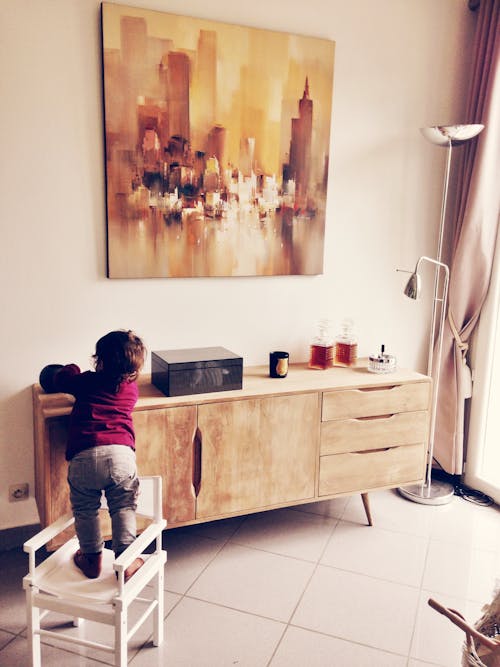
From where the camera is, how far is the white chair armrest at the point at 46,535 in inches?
67.9

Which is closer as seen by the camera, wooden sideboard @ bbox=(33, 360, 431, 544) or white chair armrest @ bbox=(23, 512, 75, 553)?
white chair armrest @ bbox=(23, 512, 75, 553)

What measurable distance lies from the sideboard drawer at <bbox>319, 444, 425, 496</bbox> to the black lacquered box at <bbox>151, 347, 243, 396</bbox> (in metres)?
0.56

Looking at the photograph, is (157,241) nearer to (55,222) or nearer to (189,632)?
(55,222)

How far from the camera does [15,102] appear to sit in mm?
2246

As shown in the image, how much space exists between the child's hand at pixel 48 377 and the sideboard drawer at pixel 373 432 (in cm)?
108

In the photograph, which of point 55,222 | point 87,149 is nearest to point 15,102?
point 87,149

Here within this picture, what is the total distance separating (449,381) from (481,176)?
1039mm

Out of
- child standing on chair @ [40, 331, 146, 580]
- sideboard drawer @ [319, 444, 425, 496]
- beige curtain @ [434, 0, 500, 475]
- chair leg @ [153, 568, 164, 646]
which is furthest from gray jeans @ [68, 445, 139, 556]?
beige curtain @ [434, 0, 500, 475]

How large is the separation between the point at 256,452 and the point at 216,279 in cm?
77

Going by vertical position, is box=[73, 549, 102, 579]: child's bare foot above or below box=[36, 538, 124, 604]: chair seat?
above

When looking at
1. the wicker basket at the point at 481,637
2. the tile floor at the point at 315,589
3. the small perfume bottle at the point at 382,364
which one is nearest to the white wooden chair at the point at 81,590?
the tile floor at the point at 315,589

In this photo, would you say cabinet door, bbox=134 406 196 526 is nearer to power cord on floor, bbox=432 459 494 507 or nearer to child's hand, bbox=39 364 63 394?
child's hand, bbox=39 364 63 394

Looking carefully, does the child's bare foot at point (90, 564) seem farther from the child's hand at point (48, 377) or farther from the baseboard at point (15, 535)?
the baseboard at point (15, 535)

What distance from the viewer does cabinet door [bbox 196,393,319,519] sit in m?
2.39
